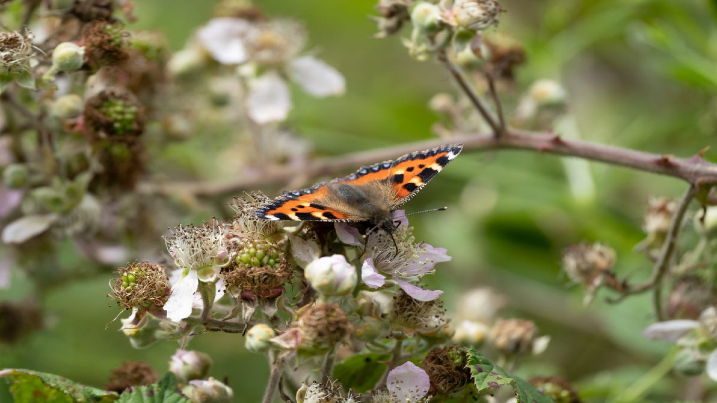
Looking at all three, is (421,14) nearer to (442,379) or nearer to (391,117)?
(442,379)

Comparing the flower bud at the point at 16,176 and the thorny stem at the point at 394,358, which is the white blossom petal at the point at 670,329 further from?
the flower bud at the point at 16,176

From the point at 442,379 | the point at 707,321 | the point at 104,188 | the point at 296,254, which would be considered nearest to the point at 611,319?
the point at 707,321

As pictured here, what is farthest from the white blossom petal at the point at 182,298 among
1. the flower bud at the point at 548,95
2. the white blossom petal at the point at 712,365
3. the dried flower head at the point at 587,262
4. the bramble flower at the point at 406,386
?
the flower bud at the point at 548,95

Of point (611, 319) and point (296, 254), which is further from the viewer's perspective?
point (611, 319)

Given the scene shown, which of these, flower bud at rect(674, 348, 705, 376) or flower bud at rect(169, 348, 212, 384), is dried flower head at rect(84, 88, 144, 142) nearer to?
flower bud at rect(169, 348, 212, 384)

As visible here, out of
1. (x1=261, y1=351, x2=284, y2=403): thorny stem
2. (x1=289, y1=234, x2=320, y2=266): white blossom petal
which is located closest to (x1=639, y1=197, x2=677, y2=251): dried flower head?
(x1=289, y1=234, x2=320, y2=266): white blossom petal
